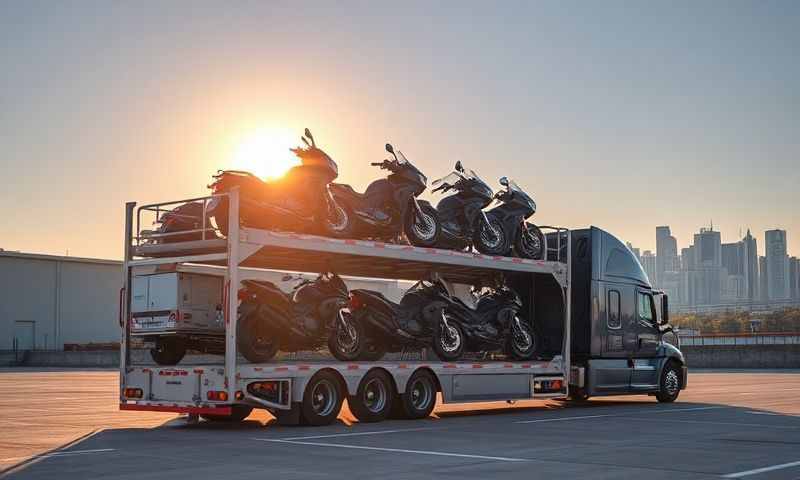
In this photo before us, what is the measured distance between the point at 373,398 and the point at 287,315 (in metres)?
2.07

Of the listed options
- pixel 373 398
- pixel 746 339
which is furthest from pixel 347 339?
pixel 746 339

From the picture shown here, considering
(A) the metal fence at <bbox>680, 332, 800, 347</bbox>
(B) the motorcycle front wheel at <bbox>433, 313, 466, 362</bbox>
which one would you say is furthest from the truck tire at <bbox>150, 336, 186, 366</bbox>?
(A) the metal fence at <bbox>680, 332, 800, 347</bbox>

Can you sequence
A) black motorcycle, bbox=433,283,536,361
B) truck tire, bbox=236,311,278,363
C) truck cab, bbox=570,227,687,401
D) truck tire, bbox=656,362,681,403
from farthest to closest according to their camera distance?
truck tire, bbox=656,362,681,403 → truck cab, bbox=570,227,687,401 → black motorcycle, bbox=433,283,536,361 → truck tire, bbox=236,311,278,363

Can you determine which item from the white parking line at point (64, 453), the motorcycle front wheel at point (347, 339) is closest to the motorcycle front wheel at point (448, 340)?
the motorcycle front wheel at point (347, 339)

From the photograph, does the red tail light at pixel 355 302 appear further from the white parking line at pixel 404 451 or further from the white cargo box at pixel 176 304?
the white parking line at pixel 404 451

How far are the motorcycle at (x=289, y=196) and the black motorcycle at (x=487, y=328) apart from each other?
140 inches

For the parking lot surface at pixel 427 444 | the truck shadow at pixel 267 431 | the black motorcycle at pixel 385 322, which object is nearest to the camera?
the parking lot surface at pixel 427 444

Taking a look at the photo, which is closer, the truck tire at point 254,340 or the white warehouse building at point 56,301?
the truck tire at point 254,340

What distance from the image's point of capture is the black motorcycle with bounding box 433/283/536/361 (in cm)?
1809

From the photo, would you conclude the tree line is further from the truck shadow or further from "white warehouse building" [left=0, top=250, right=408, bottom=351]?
the truck shadow

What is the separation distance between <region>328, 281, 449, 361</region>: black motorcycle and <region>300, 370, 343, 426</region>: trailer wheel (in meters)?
0.63

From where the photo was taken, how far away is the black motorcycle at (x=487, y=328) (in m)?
18.1

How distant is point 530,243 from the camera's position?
20.0m

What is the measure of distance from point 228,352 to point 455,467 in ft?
15.1
